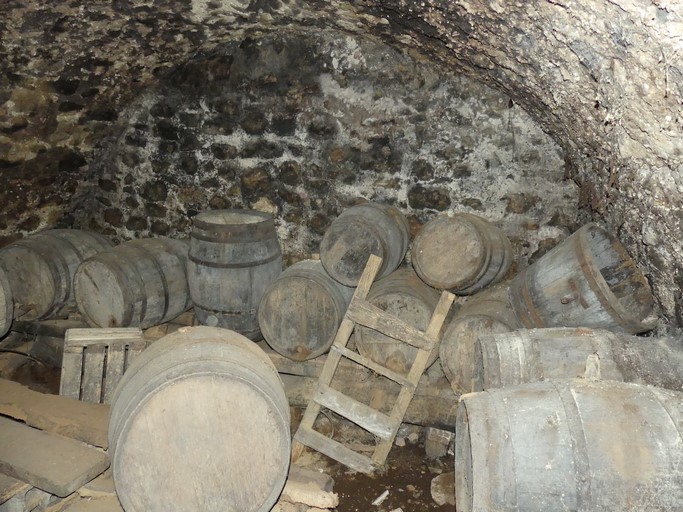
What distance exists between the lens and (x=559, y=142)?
3.89 m

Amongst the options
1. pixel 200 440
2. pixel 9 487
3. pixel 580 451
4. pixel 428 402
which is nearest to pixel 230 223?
pixel 428 402

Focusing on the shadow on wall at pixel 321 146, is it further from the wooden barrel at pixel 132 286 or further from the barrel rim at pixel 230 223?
the wooden barrel at pixel 132 286

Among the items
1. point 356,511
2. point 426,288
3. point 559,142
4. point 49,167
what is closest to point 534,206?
point 559,142

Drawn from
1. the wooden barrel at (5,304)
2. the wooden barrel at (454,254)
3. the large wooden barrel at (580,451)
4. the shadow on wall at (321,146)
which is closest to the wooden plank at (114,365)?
the wooden barrel at (5,304)

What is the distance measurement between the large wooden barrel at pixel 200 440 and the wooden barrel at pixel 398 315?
122 centimetres

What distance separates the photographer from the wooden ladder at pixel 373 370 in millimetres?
3627

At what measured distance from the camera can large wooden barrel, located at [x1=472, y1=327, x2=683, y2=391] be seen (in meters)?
2.53

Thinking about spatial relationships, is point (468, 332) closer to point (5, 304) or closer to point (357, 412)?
A: point (357, 412)

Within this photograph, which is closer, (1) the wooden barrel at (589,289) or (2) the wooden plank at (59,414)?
(1) the wooden barrel at (589,289)

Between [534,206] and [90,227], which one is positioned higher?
[534,206]

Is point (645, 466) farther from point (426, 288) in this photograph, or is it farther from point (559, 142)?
point (559, 142)

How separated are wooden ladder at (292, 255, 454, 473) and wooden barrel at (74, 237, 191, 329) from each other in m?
1.33

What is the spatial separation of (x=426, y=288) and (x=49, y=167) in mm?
3335

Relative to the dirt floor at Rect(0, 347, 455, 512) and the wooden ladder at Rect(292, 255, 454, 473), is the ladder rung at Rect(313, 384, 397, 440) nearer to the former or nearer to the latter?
the wooden ladder at Rect(292, 255, 454, 473)
